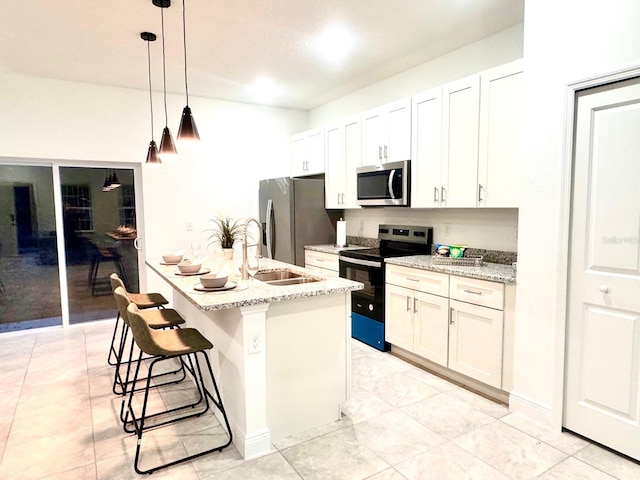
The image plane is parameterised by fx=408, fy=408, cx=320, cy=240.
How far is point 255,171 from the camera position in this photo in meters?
5.61

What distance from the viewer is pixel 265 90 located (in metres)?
4.88

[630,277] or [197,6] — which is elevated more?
[197,6]

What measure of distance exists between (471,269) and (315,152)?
280 centimetres

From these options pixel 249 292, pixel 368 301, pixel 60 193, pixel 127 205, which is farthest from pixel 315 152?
pixel 249 292

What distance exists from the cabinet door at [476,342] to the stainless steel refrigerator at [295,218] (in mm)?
2247

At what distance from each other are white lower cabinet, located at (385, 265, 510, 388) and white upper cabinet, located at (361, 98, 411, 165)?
1124 millimetres

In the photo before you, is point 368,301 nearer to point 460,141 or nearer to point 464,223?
point 464,223

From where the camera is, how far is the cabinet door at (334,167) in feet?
15.4

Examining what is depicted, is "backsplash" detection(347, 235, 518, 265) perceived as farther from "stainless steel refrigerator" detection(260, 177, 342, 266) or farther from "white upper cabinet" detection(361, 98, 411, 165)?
"stainless steel refrigerator" detection(260, 177, 342, 266)

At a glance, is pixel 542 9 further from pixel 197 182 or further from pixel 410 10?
pixel 197 182

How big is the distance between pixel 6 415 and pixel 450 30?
430 cm

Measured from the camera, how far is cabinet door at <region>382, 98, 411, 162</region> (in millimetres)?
3764

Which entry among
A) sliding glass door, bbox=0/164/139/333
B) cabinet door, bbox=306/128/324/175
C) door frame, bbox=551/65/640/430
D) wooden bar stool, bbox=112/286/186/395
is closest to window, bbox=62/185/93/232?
sliding glass door, bbox=0/164/139/333

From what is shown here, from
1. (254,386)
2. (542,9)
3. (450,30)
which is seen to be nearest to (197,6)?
(450,30)
